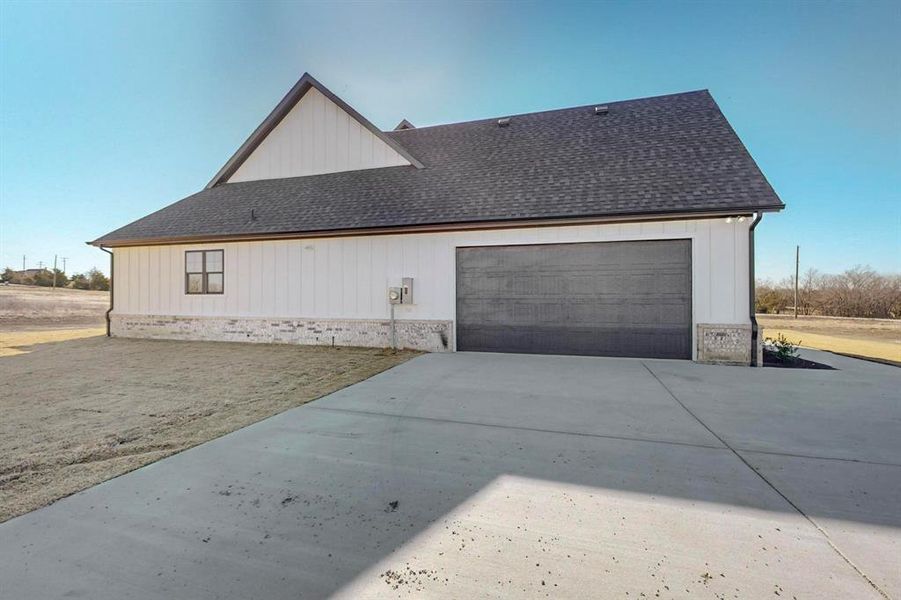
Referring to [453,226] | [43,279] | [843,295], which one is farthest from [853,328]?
[43,279]

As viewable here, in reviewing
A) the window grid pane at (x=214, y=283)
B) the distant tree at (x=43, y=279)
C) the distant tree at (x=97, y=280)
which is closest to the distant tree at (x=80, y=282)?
the distant tree at (x=97, y=280)

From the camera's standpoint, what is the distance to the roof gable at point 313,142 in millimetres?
12047

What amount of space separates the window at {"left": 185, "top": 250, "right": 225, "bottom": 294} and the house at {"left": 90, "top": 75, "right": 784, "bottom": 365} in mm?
53

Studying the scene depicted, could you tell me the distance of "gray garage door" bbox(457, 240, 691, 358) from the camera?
8.17 metres

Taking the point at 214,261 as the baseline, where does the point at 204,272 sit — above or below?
below

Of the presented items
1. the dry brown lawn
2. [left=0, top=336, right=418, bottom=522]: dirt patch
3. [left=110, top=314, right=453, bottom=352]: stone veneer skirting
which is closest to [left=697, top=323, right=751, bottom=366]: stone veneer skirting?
the dry brown lawn

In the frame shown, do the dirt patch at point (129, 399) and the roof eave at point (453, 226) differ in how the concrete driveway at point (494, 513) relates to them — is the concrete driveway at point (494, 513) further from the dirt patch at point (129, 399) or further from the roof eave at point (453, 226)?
the roof eave at point (453, 226)

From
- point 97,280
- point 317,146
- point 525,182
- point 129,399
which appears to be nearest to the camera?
point 129,399

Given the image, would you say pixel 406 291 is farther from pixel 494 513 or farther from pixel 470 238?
pixel 494 513

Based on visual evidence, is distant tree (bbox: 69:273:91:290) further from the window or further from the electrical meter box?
the electrical meter box

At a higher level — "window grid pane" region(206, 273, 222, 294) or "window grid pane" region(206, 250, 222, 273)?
"window grid pane" region(206, 250, 222, 273)

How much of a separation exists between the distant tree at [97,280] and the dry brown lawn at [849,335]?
59801mm

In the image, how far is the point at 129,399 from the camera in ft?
17.6

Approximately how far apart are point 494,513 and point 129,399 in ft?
19.0
